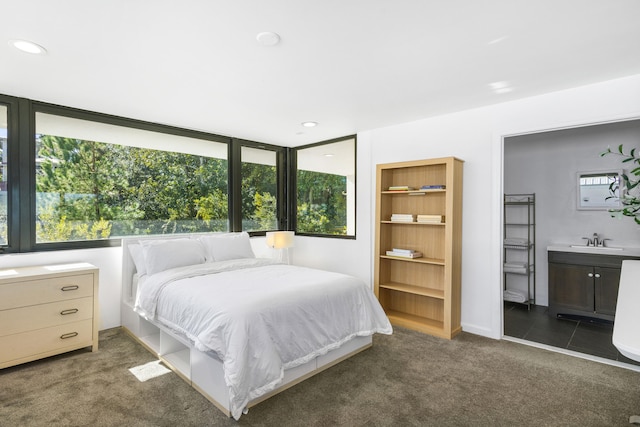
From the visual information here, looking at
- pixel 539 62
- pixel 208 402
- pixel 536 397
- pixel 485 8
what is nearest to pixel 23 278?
pixel 208 402

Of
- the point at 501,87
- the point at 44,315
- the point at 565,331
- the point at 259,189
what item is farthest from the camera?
the point at 259,189

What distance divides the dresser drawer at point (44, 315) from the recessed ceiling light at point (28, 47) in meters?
1.96

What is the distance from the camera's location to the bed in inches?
82.1

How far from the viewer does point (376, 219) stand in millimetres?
4051

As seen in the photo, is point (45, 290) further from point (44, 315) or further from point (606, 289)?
point (606, 289)

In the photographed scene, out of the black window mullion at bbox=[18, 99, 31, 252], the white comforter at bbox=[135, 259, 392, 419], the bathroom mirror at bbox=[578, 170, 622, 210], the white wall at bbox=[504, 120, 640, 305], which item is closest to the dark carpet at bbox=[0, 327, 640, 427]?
the white comforter at bbox=[135, 259, 392, 419]

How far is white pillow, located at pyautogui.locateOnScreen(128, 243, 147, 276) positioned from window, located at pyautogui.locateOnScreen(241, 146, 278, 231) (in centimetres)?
165

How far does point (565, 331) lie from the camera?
11.8 feet

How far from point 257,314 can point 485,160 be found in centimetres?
273

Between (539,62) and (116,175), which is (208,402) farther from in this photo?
(539,62)

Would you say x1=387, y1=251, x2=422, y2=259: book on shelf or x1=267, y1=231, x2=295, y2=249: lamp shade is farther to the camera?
x1=267, y1=231, x2=295, y2=249: lamp shade

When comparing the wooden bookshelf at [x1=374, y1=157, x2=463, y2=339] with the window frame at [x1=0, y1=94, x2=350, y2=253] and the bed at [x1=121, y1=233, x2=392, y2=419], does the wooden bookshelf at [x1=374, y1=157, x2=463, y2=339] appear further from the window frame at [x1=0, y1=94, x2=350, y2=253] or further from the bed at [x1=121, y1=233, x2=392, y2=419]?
the window frame at [x1=0, y1=94, x2=350, y2=253]

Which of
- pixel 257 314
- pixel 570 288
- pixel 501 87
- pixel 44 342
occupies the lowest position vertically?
pixel 44 342

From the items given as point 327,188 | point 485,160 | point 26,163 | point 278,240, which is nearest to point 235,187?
point 278,240
